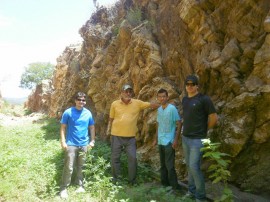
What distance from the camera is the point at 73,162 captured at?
5770mm

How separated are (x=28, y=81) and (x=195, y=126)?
181 feet

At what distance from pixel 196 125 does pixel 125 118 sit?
1818 mm

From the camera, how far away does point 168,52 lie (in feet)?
26.9

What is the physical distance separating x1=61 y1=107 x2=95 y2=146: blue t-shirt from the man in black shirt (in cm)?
223

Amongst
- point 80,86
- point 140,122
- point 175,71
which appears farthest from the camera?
point 80,86

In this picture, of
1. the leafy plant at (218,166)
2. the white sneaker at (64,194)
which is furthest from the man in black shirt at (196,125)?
the white sneaker at (64,194)

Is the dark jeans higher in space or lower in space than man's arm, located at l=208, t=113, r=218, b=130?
lower

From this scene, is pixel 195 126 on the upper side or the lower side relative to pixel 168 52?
lower

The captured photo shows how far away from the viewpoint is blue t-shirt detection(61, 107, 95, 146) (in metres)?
5.80

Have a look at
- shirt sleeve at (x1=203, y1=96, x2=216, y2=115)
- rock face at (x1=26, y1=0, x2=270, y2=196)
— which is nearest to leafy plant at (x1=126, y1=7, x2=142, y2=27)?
rock face at (x1=26, y1=0, x2=270, y2=196)

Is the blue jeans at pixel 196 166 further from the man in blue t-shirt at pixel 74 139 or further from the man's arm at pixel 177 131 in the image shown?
the man in blue t-shirt at pixel 74 139

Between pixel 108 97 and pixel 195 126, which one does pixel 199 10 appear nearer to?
pixel 195 126

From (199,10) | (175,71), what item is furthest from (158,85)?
(199,10)

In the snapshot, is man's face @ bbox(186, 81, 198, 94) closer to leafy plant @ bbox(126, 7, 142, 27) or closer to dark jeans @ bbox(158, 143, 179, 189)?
dark jeans @ bbox(158, 143, 179, 189)
